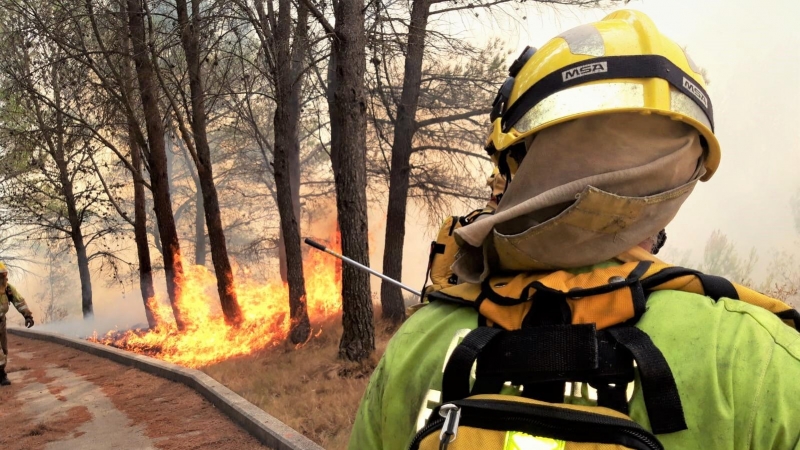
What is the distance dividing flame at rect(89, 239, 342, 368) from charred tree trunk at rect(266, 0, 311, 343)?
762 millimetres

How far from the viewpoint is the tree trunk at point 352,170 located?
24.2ft

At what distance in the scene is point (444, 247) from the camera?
3.59 meters

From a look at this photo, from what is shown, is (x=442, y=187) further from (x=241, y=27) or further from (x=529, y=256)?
(x=529, y=256)

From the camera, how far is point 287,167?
34.6 feet

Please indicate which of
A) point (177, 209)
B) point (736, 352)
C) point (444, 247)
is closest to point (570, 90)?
point (736, 352)

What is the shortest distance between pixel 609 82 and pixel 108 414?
8.05 m

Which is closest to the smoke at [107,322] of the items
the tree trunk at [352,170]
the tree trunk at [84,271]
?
the tree trunk at [84,271]

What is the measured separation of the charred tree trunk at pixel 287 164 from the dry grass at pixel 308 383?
64 cm

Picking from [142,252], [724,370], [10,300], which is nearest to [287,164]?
[10,300]

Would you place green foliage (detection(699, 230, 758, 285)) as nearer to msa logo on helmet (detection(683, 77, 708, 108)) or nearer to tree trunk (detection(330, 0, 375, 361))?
tree trunk (detection(330, 0, 375, 361))

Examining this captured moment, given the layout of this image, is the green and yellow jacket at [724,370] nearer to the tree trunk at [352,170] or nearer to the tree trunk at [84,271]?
the tree trunk at [352,170]

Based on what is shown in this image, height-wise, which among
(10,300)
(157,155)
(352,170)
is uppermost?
(157,155)

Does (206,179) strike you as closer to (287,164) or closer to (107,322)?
(287,164)

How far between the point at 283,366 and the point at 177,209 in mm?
29024
